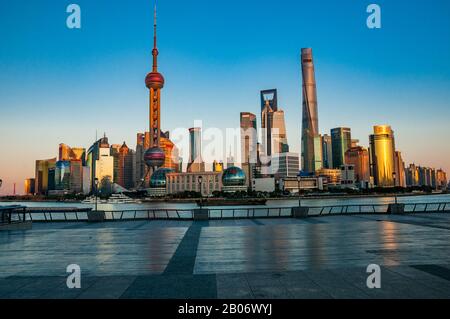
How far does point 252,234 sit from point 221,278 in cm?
1193

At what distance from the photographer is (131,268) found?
42.4ft

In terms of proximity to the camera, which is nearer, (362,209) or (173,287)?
(173,287)

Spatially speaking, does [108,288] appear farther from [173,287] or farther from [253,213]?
[253,213]

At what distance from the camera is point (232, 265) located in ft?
43.2

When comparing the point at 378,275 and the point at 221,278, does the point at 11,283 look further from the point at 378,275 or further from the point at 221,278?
the point at 378,275

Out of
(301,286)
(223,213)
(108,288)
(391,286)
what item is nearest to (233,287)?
(301,286)

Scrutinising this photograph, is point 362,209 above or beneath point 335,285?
beneath

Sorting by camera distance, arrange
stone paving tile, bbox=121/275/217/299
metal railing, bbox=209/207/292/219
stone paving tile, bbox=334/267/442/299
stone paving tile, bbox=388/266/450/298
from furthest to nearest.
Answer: metal railing, bbox=209/207/292/219, stone paving tile, bbox=388/266/450/298, stone paving tile, bbox=121/275/217/299, stone paving tile, bbox=334/267/442/299

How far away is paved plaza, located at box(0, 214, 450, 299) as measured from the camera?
9.70 meters

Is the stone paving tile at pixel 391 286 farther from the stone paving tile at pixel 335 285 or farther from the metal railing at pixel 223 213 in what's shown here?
the metal railing at pixel 223 213

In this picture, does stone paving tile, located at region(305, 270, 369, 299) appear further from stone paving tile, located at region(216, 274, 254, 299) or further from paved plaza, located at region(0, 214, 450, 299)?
stone paving tile, located at region(216, 274, 254, 299)

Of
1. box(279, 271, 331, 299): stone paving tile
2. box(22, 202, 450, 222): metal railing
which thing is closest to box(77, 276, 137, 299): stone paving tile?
box(279, 271, 331, 299): stone paving tile

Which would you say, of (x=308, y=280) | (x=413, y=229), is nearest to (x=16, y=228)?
(x=308, y=280)

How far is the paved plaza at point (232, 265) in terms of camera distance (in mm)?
9703
